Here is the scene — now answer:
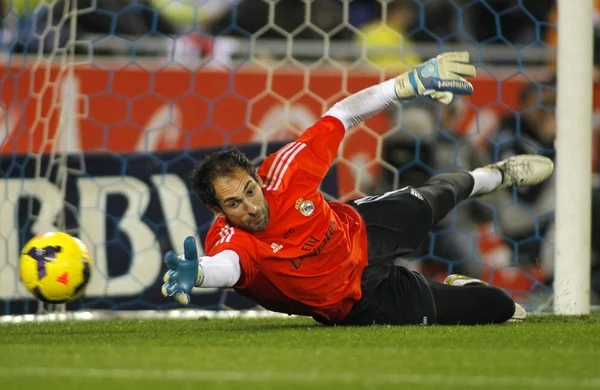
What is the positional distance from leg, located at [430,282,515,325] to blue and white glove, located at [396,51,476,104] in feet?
2.52

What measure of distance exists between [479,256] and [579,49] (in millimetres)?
1430

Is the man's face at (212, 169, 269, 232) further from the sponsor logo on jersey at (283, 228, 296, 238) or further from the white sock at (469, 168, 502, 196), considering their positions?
the white sock at (469, 168, 502, 196)

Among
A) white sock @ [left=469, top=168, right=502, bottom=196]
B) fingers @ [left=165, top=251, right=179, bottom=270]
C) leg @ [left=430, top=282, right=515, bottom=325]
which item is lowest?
leg @ [left=430, top=282, right=515, bottom=325]

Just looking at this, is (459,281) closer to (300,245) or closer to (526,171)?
(526,171)

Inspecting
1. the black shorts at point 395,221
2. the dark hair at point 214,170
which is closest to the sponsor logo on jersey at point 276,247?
the dark hair at point 214,170

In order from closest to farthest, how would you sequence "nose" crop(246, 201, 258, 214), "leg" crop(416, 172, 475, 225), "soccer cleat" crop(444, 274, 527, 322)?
"nose" crop(246, 201, 258, 214) < "soccer cleat" crop(444, 274, 527, 322) < "leg" crop(416, 172, 475, 225)

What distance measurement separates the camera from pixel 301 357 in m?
3.01

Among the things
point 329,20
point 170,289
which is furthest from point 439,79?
point 329,20

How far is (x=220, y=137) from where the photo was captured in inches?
227

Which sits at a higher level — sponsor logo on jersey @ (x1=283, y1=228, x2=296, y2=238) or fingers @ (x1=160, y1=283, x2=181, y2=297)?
sponsor logo on jersey @ (x1=283, y1=228, x2=296, y2=238)

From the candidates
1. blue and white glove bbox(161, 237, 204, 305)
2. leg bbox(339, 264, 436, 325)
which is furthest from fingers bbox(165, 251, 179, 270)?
leg bbox(339, 264, 436, 325)

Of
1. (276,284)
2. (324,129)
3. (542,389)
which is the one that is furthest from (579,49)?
(542,389)

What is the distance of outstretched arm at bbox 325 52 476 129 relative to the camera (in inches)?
167

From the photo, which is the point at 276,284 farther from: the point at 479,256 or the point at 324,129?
the point at 479,256
